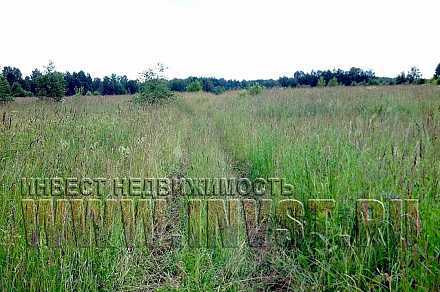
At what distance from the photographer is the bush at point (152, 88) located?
13.8 metres

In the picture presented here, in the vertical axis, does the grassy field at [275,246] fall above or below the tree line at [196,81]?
below

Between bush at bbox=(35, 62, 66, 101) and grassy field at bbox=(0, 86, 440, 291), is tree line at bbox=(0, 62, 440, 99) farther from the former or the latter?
grassy field at bbox=(0, 86, 440, 291)

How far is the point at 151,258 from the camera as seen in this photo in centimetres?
242

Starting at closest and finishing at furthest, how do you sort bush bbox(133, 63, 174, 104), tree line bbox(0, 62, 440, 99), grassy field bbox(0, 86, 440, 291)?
1. grassy field bbox(0, 86, 440, 291)
2. bush bbox(133, 63, 174, 104)
3. tree line bbox(0, 62, 440, 99)

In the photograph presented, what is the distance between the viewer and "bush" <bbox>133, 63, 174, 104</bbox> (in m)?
13.8

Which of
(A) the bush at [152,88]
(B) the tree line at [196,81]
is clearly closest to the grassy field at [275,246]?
(A) the bush at [152,88]

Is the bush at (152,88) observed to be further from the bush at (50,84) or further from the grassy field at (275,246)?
the grassy field at (275,246)

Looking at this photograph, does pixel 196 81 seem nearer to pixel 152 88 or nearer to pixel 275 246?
pixel 152 88

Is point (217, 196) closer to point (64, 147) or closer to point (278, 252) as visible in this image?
point (278, 252)

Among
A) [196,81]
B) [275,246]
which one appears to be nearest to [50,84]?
[275,246]

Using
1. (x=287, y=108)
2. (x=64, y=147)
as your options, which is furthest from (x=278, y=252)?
(x=287, y=108)

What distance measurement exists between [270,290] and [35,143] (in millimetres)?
2494

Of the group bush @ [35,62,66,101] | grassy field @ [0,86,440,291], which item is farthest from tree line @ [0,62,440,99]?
grassy field @ [0,86,440,291]

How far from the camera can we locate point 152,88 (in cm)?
1403
